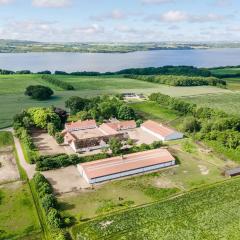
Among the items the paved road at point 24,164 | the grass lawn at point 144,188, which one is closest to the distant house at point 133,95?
the paved road at point 24,164

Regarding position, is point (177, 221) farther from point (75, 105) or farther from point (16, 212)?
point (75, 105)

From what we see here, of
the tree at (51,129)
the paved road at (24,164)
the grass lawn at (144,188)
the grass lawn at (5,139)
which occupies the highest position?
the tree at (51,129)

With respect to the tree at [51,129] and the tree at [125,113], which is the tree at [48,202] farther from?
the tree at [125,113]

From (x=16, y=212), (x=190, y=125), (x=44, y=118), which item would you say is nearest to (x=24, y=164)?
(x=16, y=212)

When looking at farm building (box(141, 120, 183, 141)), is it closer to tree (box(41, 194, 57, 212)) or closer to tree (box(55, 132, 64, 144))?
tree (box(55, 132, 64, 144))

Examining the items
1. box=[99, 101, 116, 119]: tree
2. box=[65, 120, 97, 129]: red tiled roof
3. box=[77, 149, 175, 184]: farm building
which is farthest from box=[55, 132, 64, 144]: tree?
box=[99, 101, 116, 119]: tree

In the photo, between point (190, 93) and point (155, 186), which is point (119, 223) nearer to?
point (155, 186)
